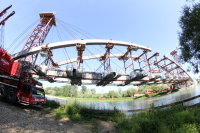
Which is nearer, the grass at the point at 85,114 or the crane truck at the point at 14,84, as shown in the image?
the grass at the point at 85,114

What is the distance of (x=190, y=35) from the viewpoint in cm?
1332

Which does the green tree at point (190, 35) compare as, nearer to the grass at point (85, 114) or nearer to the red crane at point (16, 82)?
the grass at point (85, 114)

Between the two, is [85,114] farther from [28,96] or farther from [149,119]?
[28,96]

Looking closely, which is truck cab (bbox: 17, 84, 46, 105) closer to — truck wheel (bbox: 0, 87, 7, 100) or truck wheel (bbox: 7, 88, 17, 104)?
truck wheel (bbox: 7, 88, 17, 104)

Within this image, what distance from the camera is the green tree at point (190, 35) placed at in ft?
39.9

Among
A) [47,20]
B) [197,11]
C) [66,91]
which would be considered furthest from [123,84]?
[66,91]

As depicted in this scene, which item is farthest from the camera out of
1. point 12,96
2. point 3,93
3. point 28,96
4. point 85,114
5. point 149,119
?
point 3,93

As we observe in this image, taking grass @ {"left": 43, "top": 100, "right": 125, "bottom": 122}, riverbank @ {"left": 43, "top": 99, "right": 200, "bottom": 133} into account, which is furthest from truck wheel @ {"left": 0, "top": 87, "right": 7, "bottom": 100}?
riverbank @ {"left": 43, "top": 99, "right": 200, "bottom": 133}

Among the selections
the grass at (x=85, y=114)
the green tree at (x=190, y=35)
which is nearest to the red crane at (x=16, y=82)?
the grass at (x=85, y=114)

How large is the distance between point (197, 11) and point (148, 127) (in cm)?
1258

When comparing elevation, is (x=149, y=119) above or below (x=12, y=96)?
below

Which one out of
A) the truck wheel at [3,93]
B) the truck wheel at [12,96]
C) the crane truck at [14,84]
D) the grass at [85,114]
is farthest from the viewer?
the truck wheel at [3,93]

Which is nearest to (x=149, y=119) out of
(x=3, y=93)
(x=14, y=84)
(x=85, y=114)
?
(x=85, y=114)

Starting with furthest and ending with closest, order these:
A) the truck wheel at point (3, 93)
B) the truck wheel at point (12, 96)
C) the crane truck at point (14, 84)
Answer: the truck wheel at point (3, 93), the truck wheel at point (12, 96), the crane truck at point (14, 84)
